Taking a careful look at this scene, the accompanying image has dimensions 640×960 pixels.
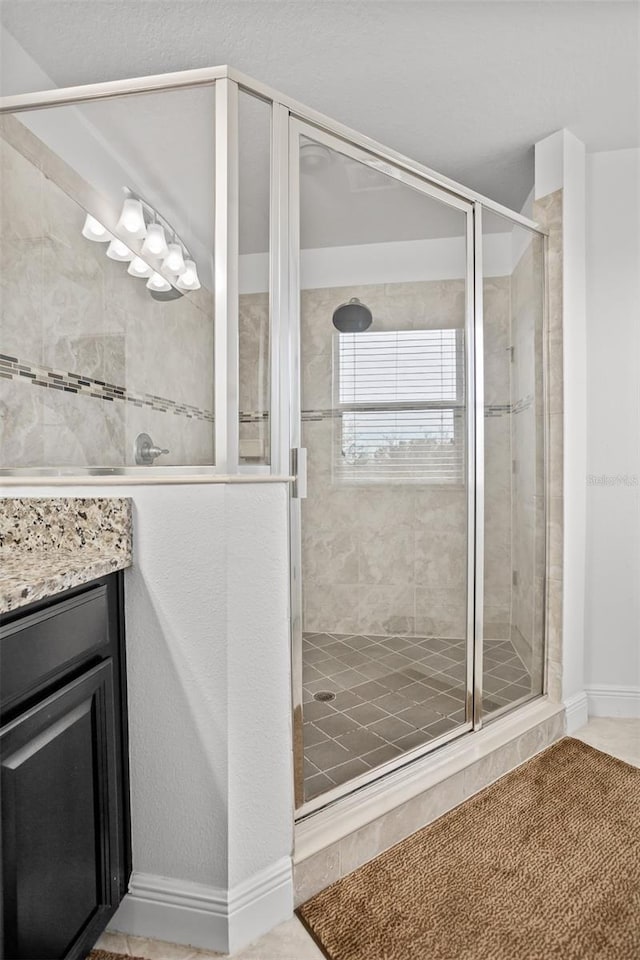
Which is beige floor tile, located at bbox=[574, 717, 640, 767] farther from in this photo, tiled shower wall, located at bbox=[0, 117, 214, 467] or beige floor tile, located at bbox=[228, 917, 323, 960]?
tiled shower wall, located at bbox=[0, 117, 214, 467]

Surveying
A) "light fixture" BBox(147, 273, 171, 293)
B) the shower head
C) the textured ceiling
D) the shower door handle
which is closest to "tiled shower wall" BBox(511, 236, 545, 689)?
the textured ceiling

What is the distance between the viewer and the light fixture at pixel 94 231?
1.37 metres

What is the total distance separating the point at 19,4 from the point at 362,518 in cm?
184

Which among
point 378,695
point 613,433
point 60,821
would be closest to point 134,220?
point 60,821

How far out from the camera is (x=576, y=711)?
230cm

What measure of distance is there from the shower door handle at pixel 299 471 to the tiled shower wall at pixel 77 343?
26 centimetres

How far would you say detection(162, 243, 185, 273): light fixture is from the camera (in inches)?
51.9

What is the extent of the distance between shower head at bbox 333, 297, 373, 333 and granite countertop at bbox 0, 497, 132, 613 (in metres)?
0.84

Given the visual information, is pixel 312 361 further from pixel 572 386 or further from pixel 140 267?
pixel 572 386

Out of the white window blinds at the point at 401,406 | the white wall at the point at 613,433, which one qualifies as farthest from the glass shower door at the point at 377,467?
the white wall at the point at 613,433

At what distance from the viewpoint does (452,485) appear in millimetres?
1951

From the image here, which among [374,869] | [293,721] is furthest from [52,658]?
[374,869]

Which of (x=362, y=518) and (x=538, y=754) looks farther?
(x=538, y=754)

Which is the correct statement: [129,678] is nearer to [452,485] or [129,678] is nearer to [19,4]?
[452,485]
